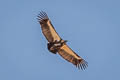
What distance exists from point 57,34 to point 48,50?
2.29 metres

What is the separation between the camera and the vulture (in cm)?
11300

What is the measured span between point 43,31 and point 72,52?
4320 mm

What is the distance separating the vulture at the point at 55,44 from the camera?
113000mm

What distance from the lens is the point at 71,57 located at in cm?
11519

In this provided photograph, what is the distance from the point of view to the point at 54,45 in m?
113

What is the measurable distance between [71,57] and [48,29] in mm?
4180

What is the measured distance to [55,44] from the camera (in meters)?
113

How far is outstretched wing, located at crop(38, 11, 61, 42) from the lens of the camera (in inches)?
4459

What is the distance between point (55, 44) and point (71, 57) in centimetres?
302

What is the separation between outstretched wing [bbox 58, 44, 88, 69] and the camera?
377ft

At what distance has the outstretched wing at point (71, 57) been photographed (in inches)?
4520

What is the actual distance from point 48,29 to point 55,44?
180cm

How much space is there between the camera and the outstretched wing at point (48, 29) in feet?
372

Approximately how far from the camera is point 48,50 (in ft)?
368
